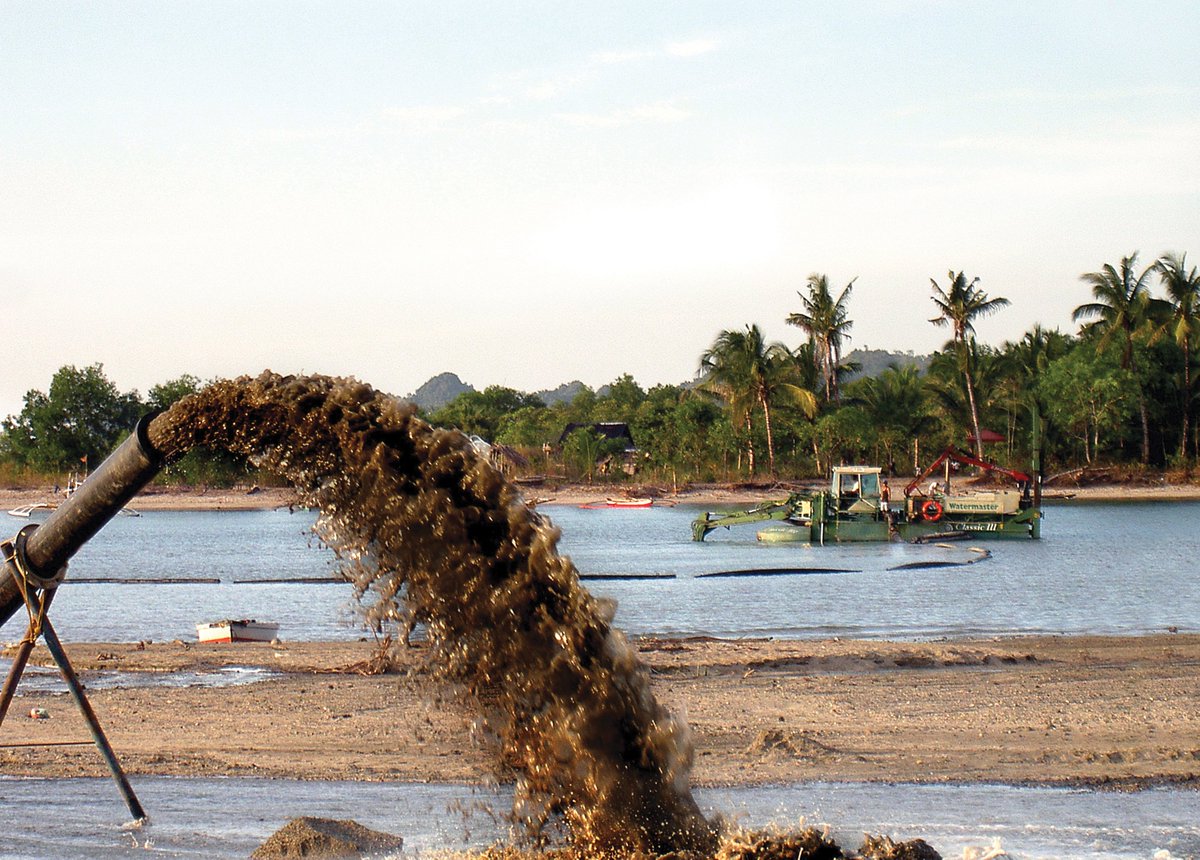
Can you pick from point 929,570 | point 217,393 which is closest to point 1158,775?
point 217,393

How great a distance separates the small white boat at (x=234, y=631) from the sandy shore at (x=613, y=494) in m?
46.5

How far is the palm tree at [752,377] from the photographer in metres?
76.1

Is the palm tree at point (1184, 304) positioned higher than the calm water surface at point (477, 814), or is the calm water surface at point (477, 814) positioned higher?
the palm tree at point (1184, 304)

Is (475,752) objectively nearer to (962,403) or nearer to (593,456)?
(962,403)

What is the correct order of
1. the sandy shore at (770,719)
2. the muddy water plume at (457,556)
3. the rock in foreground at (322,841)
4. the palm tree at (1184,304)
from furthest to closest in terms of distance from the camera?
the palm tree at (1184,304) < the sandy shore at (770,719) < the rock in foreground at (322,841) < the muddy water plume at (457,556)

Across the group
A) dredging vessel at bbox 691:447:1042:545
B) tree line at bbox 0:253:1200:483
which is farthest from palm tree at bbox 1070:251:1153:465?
dredging vessel at bbox 691:447:1042:545

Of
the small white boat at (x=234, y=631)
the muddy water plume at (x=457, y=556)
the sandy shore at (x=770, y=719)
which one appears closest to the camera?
the muddy water plume at (x=457, y=556)

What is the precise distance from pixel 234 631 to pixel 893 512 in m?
30.2

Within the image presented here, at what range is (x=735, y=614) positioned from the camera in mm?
24922

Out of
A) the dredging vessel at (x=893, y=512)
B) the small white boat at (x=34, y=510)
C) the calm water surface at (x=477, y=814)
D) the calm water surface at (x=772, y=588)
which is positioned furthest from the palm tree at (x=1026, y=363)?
the calm water surface at (x=477, y=814)

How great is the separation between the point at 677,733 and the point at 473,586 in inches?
50.8

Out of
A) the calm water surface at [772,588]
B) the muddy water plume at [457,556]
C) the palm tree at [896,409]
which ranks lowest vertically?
the calm water surface at [772,588]

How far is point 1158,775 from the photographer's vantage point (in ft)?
31.8

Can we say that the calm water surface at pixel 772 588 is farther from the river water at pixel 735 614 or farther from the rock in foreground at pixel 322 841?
the rock in foreground at pixel 322 841
